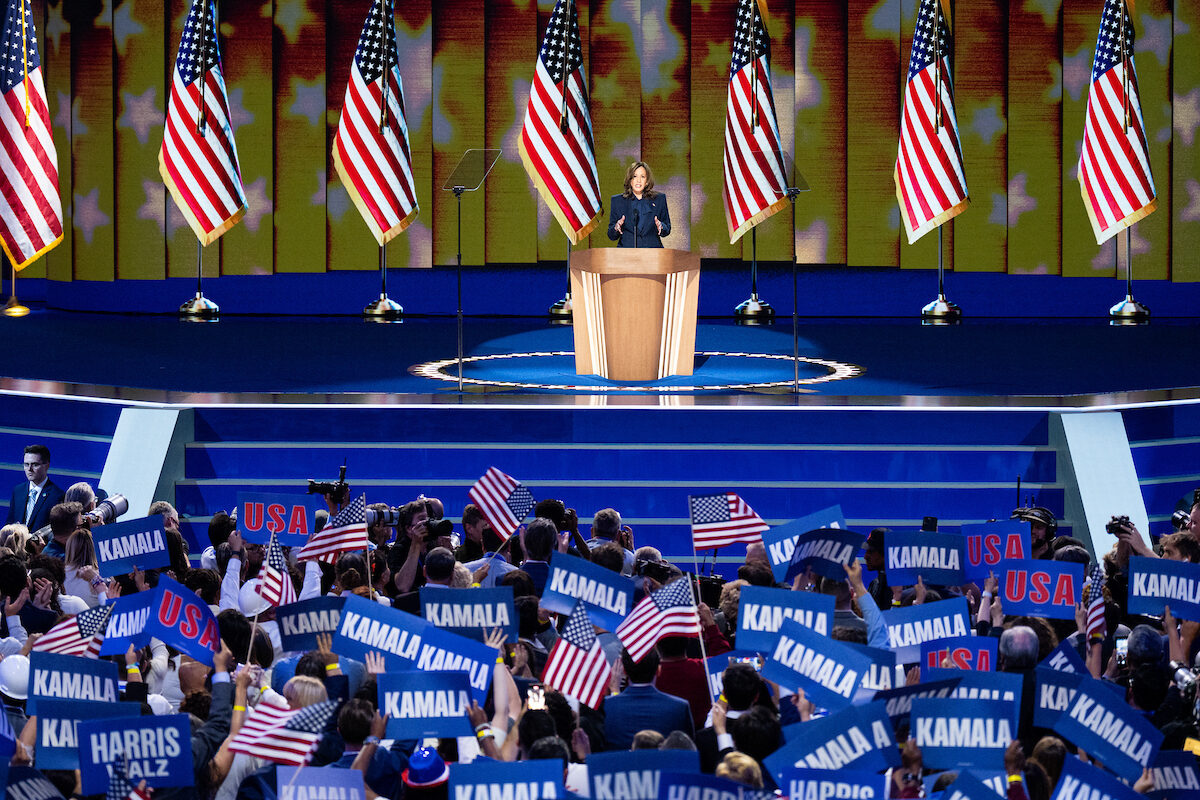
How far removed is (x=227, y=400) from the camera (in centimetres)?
1087

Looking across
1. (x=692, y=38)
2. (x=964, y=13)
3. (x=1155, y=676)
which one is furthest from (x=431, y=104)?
(x=1155, y=676)

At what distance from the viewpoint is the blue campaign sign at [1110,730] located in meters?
4.15

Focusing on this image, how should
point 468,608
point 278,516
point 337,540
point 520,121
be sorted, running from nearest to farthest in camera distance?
point 468,608
point 337,540
point 278,516
point 520,121

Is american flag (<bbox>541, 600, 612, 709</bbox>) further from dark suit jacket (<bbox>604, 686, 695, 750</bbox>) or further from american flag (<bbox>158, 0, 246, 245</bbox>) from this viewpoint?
american flag (<bbox>158, 0, 246, 245</bbox>)

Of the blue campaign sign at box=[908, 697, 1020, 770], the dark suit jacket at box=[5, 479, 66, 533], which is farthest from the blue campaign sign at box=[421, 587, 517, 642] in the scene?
the dark suit jacket at box=[5, 479, 66, 533]

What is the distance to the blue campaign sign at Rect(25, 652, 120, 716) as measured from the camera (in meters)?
4.64

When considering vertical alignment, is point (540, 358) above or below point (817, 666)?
above

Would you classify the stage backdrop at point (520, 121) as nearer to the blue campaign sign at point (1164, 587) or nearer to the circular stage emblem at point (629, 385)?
the circular stage emblem at point (629, 385)

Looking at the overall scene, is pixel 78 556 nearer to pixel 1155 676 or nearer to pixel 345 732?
pixel 345 732

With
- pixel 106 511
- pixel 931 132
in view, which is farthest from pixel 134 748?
pixel 931 132

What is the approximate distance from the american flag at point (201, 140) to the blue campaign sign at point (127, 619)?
1163 centimetres

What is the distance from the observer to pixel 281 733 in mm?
4336

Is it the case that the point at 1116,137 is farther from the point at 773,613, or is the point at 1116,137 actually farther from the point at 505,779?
the point at 505,779

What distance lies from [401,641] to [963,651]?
1.79 m
